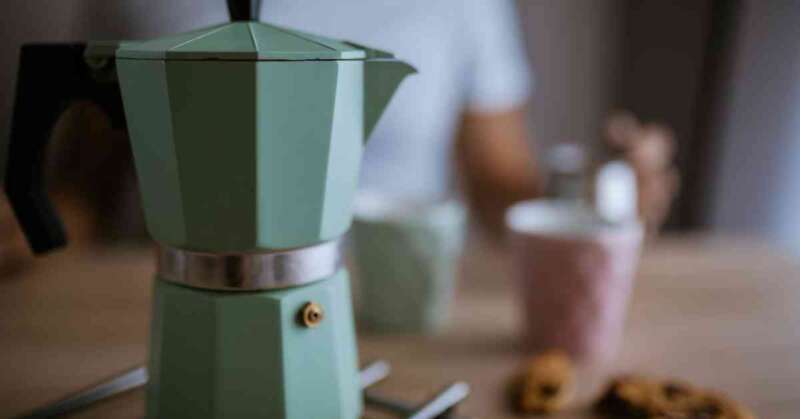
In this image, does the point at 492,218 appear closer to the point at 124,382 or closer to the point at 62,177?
the point at 62,177

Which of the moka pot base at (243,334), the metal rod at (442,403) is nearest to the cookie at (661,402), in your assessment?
the metal rod at (442,403)

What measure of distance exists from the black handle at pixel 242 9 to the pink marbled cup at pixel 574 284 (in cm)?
34

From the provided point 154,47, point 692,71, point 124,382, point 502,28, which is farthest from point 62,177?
point 692,71

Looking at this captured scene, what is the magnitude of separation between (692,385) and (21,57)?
0.63 meters

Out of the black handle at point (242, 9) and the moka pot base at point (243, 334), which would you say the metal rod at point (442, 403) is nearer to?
the moka pot base at point (243, 334)

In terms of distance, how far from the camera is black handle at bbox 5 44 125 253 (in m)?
0.49

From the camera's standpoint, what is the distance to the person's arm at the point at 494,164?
4.65ft

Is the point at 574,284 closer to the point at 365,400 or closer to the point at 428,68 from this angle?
the point at 365,400

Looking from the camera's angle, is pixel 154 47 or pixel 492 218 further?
pixel 492 218

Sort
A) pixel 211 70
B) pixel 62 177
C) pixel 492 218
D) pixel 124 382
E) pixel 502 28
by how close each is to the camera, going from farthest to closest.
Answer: pixel 502 28 → pixel 492 218 → pixel 62 177 → pixel 124 382 → pixel 211 70

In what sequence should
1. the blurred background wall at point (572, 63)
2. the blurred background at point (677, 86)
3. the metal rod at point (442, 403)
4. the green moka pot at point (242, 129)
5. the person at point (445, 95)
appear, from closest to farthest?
A: the green moka pot at point (242, 129), the metal rod at point (442, 403), the blurred background at point (677, 86), the person at point (445, 95), the blurred background wall at point (572, 63)

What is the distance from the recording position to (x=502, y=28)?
5.37ft

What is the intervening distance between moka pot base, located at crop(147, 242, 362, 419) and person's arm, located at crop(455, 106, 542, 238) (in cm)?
92

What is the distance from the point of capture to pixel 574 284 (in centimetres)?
67
